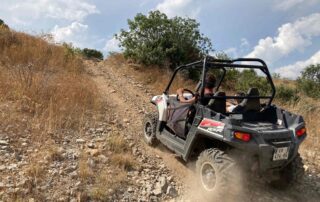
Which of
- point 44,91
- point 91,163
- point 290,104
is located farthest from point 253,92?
point 290,104

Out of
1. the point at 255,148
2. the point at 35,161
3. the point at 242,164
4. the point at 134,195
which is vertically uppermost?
the point at 255,148

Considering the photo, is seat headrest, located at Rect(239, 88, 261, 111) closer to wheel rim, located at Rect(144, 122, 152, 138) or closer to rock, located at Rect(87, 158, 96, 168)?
wheel rim, located at Rect(144, 122, 152, 138)

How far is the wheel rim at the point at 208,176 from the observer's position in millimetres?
3732

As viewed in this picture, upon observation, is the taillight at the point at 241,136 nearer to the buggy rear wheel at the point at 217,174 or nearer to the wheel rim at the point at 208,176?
the buggy rear wheel at the point at 217,174

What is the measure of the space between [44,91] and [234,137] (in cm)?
450

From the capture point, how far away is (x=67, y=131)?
17.4 feet

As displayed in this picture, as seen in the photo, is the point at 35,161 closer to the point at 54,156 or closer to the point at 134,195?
the point at 54,156

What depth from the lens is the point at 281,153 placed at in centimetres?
353

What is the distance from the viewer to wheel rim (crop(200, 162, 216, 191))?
12.2 feet

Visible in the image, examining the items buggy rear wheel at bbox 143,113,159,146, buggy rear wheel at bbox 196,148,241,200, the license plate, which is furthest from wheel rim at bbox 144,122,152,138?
the license plate

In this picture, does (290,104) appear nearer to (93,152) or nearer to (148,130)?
(148,130)

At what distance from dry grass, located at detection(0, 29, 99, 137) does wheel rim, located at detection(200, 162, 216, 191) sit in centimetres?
269

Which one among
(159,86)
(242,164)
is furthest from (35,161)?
(159,86)

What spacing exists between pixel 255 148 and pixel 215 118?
0.59 metres
